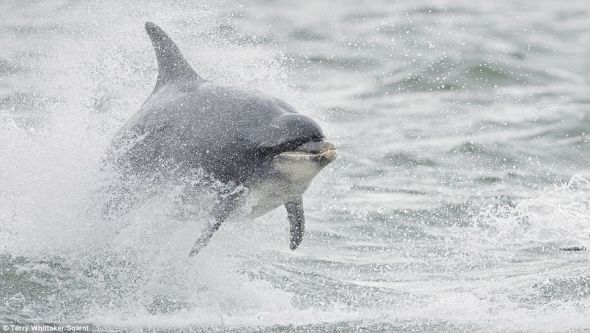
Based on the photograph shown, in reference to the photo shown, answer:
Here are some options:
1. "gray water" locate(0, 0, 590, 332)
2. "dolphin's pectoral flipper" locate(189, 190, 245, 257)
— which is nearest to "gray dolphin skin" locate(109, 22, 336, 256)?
"dolphin's pectoral flipper" locate(189, 190, 245, 257)

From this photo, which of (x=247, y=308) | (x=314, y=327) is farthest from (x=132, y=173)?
(x=314, y=327)

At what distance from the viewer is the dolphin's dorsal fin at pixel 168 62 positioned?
9.95 m

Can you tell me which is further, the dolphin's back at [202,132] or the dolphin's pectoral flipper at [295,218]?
the dolphin's pectoral flipper at [295,218]

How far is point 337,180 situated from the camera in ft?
49.2

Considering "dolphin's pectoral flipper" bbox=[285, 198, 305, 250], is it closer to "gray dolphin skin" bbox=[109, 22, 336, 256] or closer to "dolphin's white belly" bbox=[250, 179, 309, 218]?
"gray dolphin skin" bbox=[109, 22, 336, 256]

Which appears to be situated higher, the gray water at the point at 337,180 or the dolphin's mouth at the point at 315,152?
the dolphin's mouth at the point at 315,152

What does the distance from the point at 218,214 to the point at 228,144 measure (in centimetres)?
62

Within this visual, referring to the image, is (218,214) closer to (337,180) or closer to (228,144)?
(228,144)

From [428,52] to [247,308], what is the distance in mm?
14570

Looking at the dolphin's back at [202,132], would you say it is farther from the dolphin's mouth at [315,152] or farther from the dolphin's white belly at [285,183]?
the dolphin's mouth at [315,152]

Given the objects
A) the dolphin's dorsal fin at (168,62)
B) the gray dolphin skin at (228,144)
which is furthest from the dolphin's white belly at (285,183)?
the dolphin's dorsal fin at (168,62)

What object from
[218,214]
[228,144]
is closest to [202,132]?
[228,144]

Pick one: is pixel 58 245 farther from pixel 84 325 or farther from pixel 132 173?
pixel 84 325

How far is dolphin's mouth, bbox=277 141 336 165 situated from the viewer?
27.0 feet
